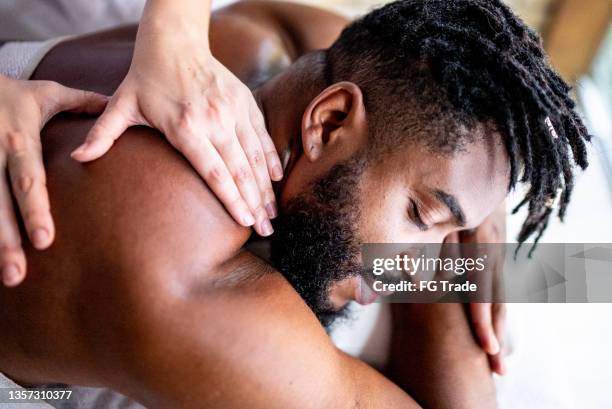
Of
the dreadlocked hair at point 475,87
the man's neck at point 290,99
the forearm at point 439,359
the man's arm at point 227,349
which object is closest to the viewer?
the man's arm at point 227,349

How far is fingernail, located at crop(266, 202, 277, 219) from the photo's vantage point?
2.57 feet

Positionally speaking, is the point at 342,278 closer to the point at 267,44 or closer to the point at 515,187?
the point at 515,187

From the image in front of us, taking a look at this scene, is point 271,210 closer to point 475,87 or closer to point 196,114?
point 196,114

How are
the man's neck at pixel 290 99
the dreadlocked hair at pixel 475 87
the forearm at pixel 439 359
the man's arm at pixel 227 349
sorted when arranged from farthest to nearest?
the forearm at pixel 439 359 → the man's neck at pixel 290 99 → the dreadlocked hair at pixel 475 87 → the man's arm at pixel 227 349

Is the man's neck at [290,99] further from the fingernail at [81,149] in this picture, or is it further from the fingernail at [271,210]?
the fingernail at [81,149]

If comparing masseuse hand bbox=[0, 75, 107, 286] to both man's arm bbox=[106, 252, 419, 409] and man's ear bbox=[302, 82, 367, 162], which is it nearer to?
man's arm bbox=[106, 252, 419, 409]

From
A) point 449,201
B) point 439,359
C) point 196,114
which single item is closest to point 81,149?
point 196,114

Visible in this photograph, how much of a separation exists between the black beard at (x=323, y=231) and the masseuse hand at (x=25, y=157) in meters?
0.30

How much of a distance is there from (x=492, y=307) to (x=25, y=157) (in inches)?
31.1

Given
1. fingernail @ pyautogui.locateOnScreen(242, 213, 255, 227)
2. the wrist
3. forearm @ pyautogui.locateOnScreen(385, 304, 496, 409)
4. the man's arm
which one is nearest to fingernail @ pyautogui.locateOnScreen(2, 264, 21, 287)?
the man's arm

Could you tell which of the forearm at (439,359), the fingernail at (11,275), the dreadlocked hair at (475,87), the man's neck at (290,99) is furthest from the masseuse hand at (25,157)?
the forearm at (439,359)

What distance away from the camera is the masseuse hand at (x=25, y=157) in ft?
2.05

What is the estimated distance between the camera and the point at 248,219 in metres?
0.71

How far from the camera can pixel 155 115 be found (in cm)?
72
